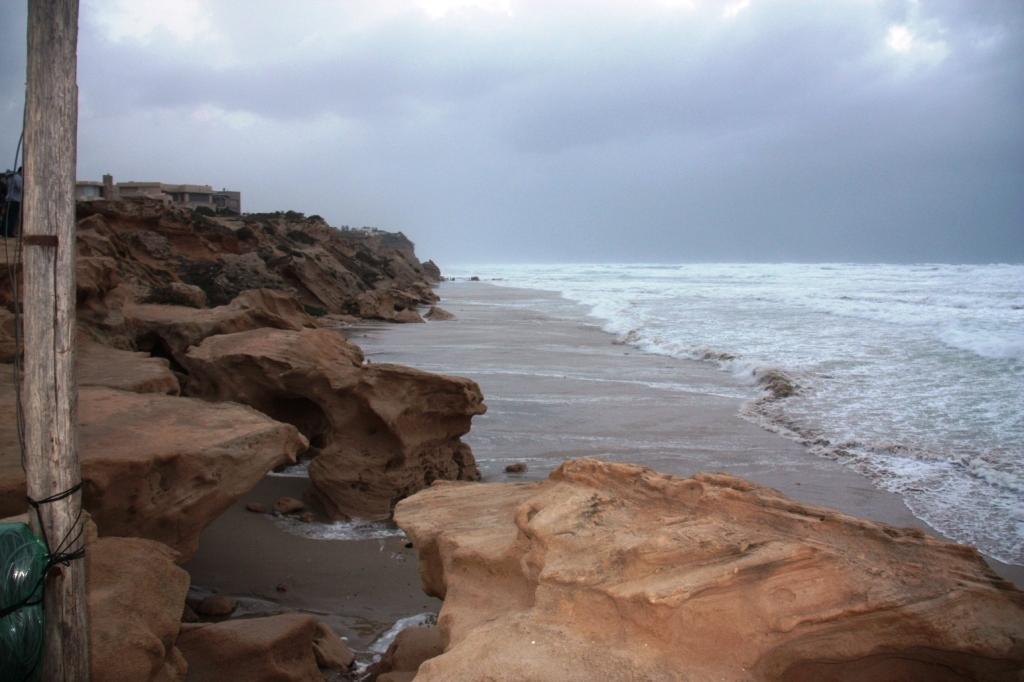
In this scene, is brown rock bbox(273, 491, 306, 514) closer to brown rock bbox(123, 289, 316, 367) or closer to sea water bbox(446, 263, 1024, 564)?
brown rock bbox(123, 289, 316, 367)

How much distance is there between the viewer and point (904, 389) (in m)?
11.0

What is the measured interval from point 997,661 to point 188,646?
3.26m

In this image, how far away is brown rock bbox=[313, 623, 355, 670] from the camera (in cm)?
390

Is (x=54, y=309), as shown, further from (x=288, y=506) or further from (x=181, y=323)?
(x=181, y=323)

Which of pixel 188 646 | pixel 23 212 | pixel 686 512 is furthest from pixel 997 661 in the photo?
pixel 23 212

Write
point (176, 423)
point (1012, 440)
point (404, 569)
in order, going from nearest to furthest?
1. point (176, 423)
2. point (404, 569)
3. point (1012, 440)

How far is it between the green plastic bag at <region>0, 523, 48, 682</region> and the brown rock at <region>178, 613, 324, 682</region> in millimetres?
739

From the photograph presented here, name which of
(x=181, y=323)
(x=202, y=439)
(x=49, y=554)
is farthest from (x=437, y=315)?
(x=49, y=554)

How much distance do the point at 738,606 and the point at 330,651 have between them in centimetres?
228

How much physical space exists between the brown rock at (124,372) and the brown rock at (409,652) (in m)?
3.03

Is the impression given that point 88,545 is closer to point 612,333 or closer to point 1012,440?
point 1012,440

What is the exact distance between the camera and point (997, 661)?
8.23 feet

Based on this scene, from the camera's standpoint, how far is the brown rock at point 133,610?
119 inches

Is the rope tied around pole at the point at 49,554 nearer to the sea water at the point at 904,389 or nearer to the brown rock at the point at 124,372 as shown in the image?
the brown rock at the point at 124,372
